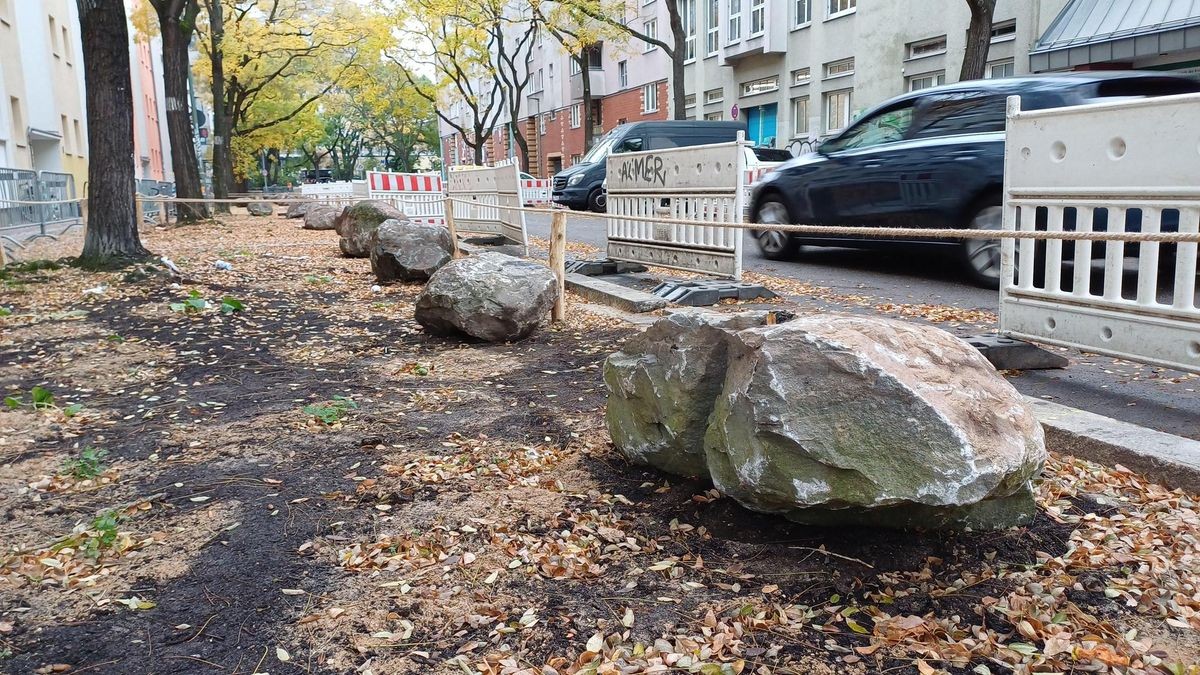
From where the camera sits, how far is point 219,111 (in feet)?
89.0

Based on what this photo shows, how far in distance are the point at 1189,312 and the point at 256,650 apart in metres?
4.12

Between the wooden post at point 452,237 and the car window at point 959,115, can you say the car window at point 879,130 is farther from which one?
the wooden post at point 452,237

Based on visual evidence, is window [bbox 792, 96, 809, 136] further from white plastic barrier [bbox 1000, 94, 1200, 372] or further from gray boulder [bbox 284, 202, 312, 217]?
white plastic barrier [bbox 1000, 94, 1200, 372]

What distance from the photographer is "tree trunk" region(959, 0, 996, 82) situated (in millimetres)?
13641

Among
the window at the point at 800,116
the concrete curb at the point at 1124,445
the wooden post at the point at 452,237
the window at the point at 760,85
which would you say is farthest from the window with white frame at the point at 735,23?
the concrete curb at the point at 1124,445

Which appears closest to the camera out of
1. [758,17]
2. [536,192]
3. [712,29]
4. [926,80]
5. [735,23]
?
[926,80]

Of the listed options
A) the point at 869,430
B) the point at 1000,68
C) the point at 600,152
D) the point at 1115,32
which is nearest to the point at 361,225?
the point at 600,152

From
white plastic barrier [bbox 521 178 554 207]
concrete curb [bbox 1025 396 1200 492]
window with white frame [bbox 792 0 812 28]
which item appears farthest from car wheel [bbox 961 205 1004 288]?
window with white frame [bbox 792 0 812 28]

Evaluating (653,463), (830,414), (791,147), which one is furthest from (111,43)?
(791,147)

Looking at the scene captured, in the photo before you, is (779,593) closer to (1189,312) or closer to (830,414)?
(830,414)

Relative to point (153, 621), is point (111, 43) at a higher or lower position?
higher

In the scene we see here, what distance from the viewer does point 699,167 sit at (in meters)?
8.03

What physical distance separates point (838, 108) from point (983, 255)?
2046cm

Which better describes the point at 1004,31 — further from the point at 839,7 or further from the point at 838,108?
the point at 839,7
